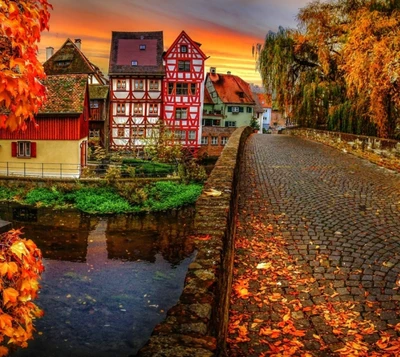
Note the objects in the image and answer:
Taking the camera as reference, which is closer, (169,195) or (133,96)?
(169,195)

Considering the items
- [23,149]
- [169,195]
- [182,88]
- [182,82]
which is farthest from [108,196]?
[182,82]

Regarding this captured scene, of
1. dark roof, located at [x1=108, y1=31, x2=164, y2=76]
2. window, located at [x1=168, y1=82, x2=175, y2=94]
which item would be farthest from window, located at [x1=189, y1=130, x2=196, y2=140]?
dark roof, located at [x1=108, y1=31, x2=164, y2=76]

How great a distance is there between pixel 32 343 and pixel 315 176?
9222 millimetres

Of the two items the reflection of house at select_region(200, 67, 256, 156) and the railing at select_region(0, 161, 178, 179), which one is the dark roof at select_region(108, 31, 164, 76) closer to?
the railing at select_region(0, 161, 178, 179)

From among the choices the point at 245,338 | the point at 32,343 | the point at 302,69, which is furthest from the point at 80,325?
the point at 302,69

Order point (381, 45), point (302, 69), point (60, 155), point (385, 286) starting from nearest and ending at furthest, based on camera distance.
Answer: point (385, 286) → point (381, 45) → point (60, 155) → point (302, 69)

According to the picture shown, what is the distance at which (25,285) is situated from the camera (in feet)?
12.0

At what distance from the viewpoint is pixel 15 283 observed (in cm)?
370

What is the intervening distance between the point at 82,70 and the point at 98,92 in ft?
13.5

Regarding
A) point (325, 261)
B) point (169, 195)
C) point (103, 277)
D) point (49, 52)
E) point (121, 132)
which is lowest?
point (103, 277)

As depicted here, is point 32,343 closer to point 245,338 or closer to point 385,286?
point 245,338

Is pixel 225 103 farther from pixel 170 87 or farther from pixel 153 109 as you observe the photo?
pixel 153 109

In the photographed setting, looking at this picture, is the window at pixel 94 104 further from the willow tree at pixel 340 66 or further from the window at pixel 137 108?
the willow tree at pixel 340 66

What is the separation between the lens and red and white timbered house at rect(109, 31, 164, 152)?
3772 cm
